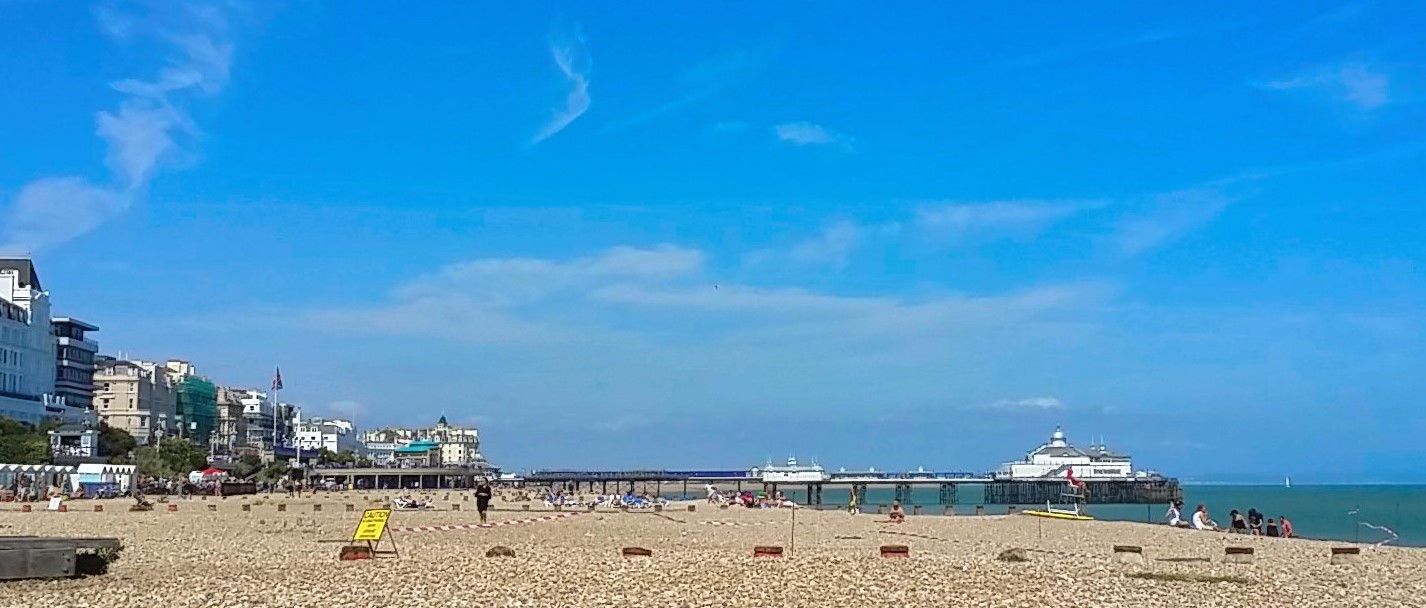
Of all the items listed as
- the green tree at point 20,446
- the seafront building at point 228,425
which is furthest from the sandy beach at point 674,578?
the seafront building at point 228,425

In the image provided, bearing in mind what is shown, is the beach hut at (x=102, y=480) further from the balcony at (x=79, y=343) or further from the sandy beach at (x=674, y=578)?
the balcony at (x=79, y=343)

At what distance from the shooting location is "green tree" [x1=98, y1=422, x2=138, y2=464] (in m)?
99.9

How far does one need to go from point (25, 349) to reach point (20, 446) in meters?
28.6

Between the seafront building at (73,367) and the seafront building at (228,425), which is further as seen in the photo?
the seafront building at (228,425)

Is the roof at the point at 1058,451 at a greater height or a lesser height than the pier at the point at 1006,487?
greater

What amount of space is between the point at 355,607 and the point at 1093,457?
140 metres

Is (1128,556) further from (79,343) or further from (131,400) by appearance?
(131,400)

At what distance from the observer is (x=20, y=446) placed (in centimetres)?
8031

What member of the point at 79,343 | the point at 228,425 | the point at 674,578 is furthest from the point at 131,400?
the point at 674,578

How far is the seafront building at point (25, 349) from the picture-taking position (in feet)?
333

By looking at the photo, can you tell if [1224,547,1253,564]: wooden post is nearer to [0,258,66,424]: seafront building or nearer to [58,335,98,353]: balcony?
[0,258,66,424]: seafront building

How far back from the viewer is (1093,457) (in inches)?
5664

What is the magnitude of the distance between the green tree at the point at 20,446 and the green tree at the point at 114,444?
11.5m

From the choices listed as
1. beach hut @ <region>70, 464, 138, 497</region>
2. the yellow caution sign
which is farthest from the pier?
the yellow caution sign
